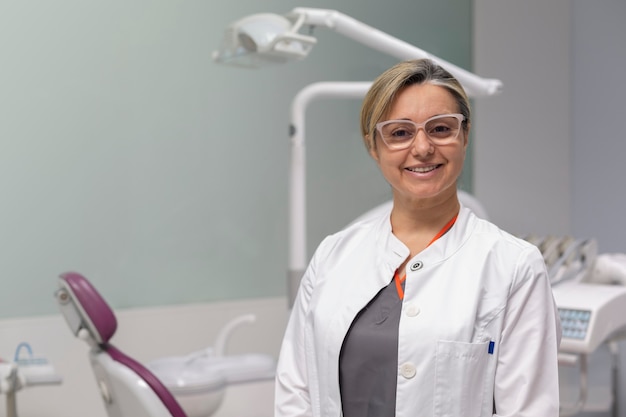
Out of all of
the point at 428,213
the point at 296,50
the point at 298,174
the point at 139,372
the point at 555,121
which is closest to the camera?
the point at 428,213

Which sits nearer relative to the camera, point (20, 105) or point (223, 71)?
point (20, 105)

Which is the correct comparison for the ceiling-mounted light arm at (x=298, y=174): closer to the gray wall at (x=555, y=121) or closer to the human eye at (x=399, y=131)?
the human eye at (x=399, y=131)

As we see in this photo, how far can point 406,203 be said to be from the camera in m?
1.37

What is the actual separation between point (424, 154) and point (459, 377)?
34 cm

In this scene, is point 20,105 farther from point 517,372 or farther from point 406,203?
point 517,372

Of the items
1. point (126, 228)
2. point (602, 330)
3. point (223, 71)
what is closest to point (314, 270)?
point (602, 330)

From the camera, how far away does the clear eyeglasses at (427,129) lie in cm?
130

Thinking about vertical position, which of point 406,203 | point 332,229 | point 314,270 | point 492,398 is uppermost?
point 406,203

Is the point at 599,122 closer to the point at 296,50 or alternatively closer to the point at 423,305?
the point at 296,50

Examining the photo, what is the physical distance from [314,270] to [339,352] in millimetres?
196

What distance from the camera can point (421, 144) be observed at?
4.23 feet

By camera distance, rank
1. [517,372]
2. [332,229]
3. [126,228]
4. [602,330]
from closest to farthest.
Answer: [517,372] → [602,330] → [126,228] → [332,229]

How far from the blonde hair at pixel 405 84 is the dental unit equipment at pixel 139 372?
3.51 ft

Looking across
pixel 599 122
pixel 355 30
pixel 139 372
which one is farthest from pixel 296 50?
pixel 599 122
